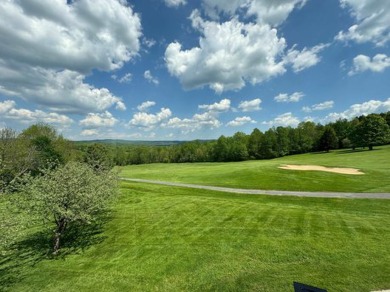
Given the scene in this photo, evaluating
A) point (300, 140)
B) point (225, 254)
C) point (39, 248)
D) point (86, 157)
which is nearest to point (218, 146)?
point (300, 140)

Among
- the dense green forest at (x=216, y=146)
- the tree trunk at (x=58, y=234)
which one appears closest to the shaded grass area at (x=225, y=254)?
the tree trunk at (x=58, y=234)

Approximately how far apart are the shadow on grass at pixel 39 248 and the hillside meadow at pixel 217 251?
0.23 ft

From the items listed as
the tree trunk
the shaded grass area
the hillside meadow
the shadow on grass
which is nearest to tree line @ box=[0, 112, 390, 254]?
the tree trunk

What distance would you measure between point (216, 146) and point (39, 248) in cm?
8950

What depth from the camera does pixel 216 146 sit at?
336 ft

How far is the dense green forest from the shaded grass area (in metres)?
16.7

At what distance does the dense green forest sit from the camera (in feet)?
144

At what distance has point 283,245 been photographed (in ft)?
39.7

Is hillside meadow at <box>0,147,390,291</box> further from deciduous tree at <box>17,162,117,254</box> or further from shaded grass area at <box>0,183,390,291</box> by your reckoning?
deciduous tree at <box>17,162,117,254</box>

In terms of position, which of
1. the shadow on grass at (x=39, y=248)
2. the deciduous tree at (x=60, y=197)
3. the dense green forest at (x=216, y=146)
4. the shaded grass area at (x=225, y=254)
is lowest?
the shadow on grass at (x=39, y=248)

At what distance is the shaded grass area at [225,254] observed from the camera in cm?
964

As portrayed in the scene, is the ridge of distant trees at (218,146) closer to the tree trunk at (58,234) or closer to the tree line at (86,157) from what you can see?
the tree line at (86,157)

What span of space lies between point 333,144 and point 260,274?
84483mm

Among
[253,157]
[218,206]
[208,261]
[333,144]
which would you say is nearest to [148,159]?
[253,157]
